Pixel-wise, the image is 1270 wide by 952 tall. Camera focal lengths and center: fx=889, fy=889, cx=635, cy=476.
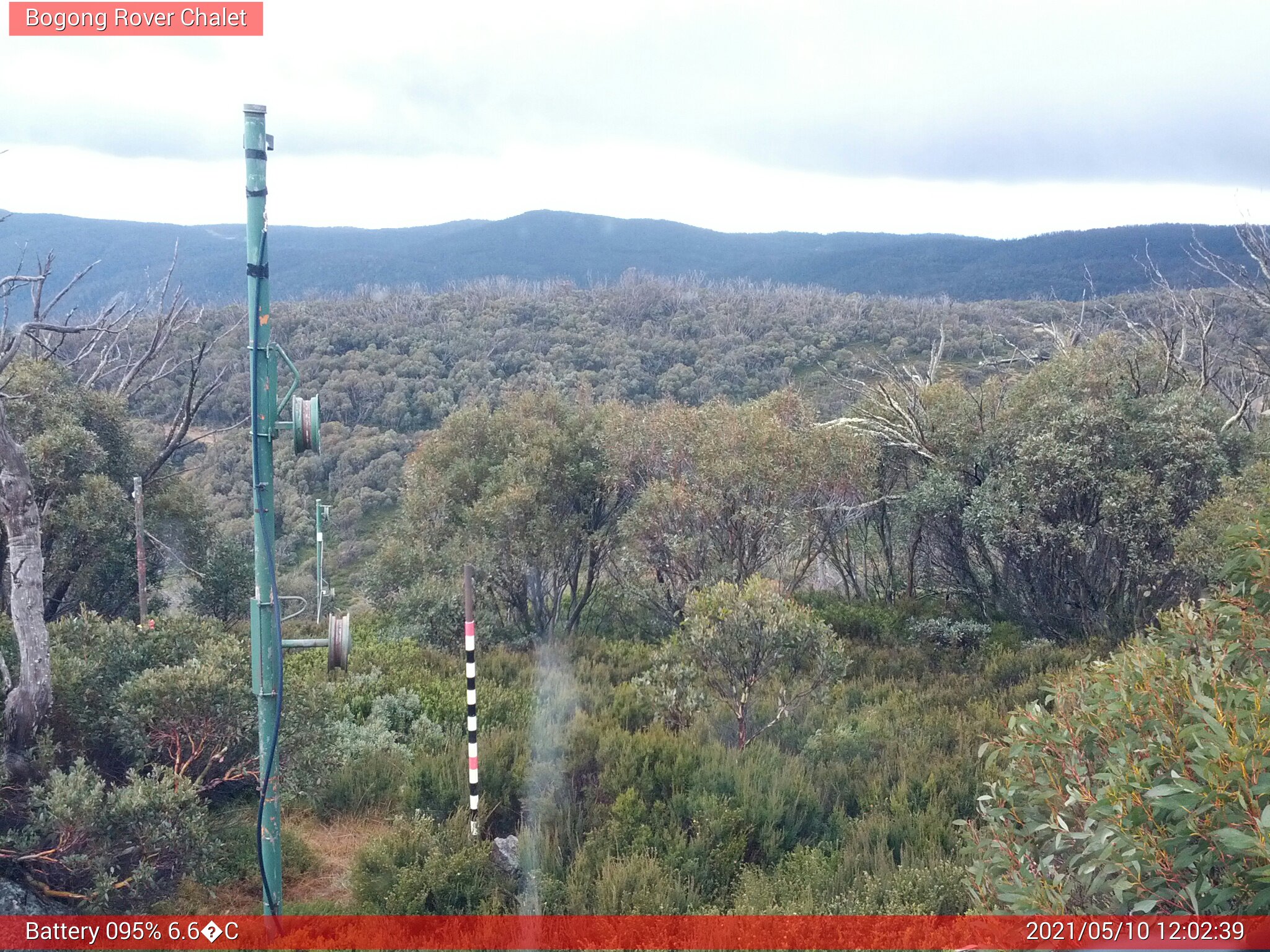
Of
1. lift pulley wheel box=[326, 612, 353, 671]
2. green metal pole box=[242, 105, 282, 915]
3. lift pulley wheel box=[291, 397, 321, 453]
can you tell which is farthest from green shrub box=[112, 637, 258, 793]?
lift pulley wheel box=[291, 397, 321, 453]

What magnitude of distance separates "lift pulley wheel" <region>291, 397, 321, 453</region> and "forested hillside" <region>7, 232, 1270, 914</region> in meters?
1.93

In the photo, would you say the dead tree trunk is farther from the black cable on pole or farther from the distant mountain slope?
the distant mountain slope

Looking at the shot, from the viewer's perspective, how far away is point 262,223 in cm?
445

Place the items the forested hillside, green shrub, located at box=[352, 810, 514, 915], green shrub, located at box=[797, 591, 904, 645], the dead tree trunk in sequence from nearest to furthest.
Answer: the forested hillside
the dead tree trunk
green shrub, located at box=[352, 810, 514, 915]
green shrub, located at box=[797, 591, 904, 645]

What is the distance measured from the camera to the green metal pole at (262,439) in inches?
172

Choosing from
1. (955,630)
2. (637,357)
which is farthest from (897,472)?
(637,357)

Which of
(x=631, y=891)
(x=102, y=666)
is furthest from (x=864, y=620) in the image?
(x=102, y=666)

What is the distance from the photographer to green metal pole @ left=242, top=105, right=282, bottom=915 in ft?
14.3

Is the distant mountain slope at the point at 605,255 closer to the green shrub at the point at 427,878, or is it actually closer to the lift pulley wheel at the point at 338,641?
the green shrub at the point at 427,878

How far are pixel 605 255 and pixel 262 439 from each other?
10122cm

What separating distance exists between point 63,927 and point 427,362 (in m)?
34.6

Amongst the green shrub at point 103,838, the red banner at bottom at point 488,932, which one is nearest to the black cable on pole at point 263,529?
the red banner at bottom at point 488,932

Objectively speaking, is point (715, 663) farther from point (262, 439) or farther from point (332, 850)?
point (262, 439)

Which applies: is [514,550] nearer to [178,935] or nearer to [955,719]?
[955,719]
